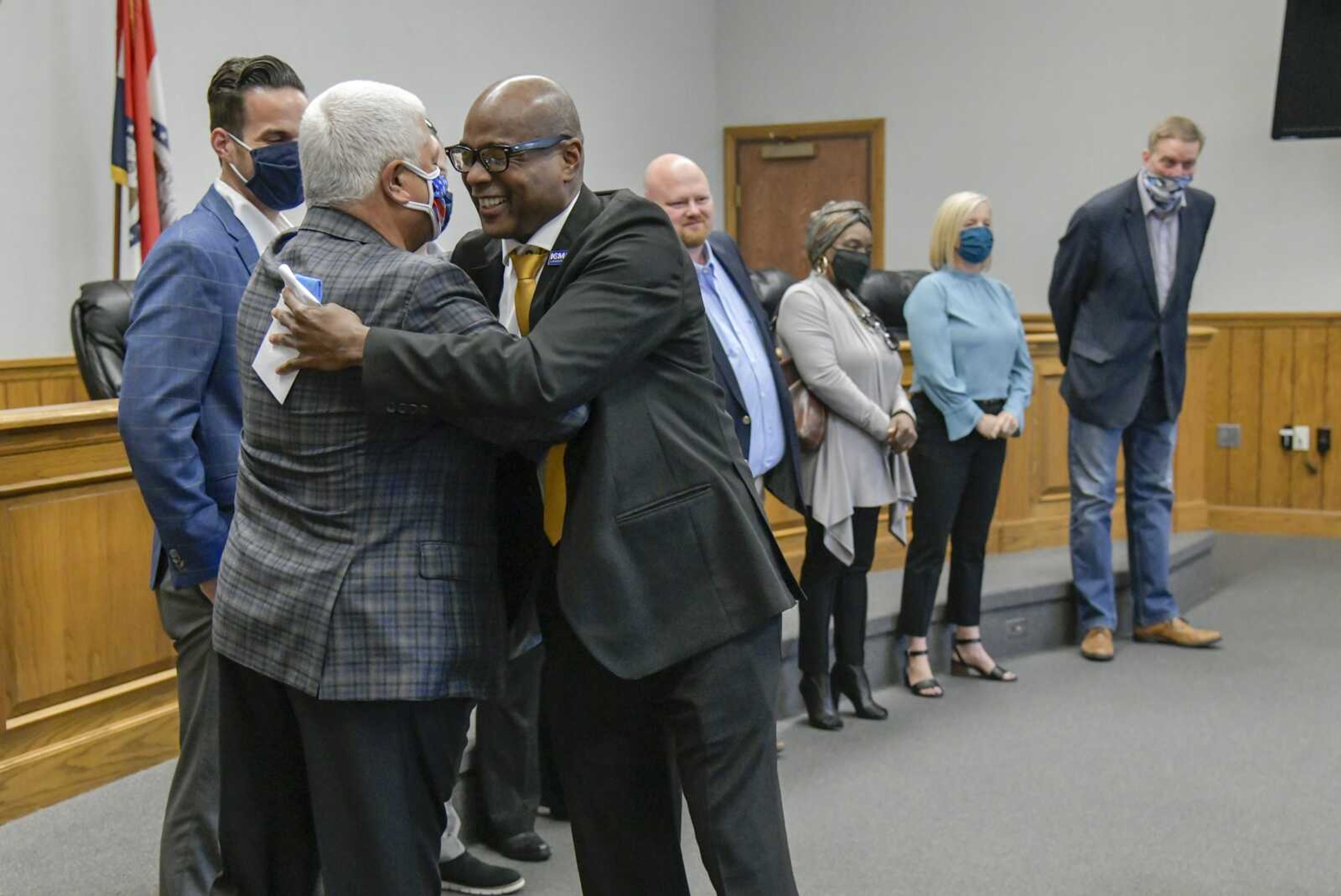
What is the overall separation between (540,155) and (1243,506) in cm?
585

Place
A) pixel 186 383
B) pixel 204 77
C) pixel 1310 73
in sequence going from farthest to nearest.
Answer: pixel 1310 73 < pixel 204 77 < pixel 186 383

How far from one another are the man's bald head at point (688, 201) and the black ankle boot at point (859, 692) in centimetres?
133

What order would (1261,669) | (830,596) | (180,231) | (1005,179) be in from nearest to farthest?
(180,231) < (830,596) < (1261,669) < (1005,179)

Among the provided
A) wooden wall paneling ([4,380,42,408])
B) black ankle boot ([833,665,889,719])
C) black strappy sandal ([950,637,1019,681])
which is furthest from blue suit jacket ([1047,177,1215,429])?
wooden wall paneling ([4,380,42,408])

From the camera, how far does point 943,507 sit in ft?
13.2

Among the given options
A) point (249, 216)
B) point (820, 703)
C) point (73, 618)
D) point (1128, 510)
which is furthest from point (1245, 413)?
point (249, 216)

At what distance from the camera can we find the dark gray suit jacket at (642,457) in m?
1.63

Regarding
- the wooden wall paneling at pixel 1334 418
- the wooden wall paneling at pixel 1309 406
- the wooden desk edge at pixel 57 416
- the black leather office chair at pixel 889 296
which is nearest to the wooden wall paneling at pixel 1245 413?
the wooden wall paneling at pixel 1309 406

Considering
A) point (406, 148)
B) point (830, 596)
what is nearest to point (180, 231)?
point (406, 148)

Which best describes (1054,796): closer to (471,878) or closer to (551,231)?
(471,878)

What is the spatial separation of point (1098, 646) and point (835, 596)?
119 cm

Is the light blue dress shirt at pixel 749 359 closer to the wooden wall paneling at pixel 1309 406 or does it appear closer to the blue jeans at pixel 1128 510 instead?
the blue jeans at pixel 1128 510

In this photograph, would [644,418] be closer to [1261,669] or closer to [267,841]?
[267,841]

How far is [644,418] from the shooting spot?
1.71 meters
